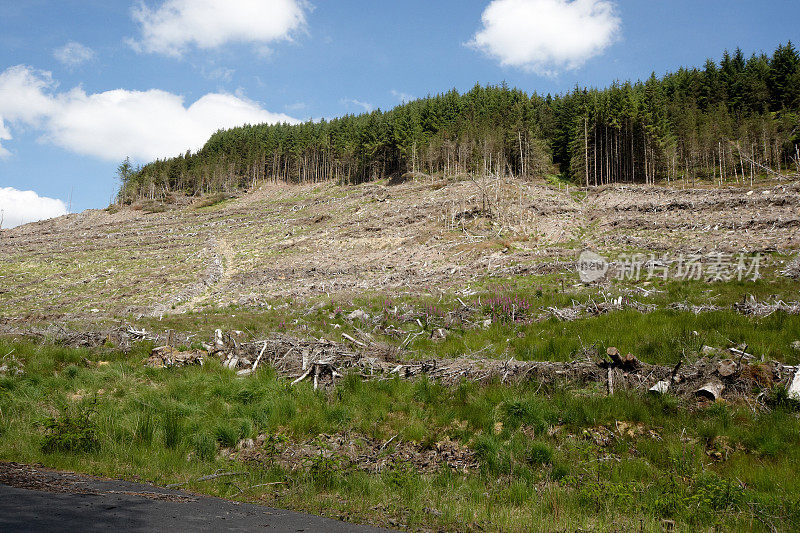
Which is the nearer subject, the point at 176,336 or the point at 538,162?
the point at 176,336

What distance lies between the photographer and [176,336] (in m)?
13.9

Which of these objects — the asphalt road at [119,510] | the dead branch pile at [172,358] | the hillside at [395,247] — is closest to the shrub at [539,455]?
the asphalt road at [119,510]

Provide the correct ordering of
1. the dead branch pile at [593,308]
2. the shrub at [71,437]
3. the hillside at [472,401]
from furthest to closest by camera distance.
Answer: the dead branch pile at [593,308], the shrub at [71,437], the hillside at [472,401]

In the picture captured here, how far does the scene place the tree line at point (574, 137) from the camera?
64938mm

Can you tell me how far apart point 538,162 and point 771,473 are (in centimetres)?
7183

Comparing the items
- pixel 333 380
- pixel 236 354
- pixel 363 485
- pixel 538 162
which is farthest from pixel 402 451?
pixel 538 162

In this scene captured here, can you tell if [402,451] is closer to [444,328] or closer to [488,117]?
[444,328]

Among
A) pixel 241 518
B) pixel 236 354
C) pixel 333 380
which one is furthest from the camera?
pixel 236 354

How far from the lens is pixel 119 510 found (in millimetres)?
4352

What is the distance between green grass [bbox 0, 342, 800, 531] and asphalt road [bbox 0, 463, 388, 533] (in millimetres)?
606

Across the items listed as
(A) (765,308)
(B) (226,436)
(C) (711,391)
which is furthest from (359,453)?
(A) (765,308)

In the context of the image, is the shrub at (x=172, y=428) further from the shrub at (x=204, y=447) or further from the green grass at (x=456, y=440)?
the shrub at (x=204, y=447)

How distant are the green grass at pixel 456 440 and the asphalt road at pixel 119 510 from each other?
0.61 metres

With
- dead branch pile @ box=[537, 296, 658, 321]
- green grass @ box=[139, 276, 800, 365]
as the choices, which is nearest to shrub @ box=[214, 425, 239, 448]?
green grass @ box=[139, 276, 800, 365]
